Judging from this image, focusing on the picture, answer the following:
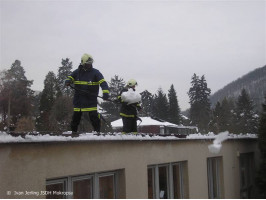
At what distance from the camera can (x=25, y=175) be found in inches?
162

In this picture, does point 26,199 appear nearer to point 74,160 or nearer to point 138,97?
point 74,160

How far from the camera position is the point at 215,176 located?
31.5 ft

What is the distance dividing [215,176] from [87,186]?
5197 millimetres

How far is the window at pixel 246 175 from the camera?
1131 cm

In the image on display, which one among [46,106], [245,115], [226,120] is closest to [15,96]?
[46,106]

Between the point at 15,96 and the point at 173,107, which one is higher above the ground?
the point at 173,107

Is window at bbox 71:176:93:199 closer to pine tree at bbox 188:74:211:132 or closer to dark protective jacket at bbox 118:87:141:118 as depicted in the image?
dark protective jacket at bbox 118:87:141:118

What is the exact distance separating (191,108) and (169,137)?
185ft

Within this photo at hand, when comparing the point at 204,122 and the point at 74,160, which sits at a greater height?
the point at 204,122

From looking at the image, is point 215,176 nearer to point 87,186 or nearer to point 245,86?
point 87,186

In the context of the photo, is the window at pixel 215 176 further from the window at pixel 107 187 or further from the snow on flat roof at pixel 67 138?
the window at pixel 107 187

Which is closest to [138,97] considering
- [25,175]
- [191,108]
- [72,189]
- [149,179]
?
[149,179]

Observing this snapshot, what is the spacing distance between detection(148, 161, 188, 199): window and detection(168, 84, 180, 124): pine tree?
173 feet

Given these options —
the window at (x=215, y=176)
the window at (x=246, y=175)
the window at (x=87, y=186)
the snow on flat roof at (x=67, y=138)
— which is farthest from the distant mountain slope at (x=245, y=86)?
the window at (x=87, y=186)
